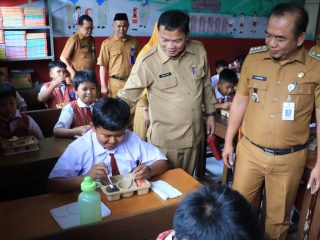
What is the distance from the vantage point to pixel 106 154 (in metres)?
1.59

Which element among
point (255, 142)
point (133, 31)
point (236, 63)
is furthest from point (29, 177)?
point (236, 63)

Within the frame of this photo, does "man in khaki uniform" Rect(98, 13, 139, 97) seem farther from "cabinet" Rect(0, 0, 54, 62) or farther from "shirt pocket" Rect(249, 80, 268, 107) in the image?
"shirt pocket" Rect(249, 80, 268, 107)

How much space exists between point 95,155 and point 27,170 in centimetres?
50

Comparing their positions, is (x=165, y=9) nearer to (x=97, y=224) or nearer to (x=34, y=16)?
(x=34, y=16)

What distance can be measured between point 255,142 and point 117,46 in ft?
9.07

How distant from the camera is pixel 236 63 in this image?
5184mm

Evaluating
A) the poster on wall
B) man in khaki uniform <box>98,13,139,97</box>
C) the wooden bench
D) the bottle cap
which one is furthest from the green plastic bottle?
the poster on wall

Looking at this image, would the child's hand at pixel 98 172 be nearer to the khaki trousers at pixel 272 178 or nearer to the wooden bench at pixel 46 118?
the khaki trousers at pixel 272 178

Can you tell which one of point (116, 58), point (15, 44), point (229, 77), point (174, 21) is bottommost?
point (229, 77)

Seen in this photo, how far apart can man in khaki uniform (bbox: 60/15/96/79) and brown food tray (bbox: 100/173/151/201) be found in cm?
273

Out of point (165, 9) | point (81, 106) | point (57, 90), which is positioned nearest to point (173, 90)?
point (81, 106)

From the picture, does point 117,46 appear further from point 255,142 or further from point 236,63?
point 255,142

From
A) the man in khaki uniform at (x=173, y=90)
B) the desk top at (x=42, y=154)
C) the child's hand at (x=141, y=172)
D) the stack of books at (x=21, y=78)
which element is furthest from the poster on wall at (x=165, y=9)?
the child's hand at (x=141, y=172)

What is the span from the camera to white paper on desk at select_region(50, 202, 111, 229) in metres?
1.18
